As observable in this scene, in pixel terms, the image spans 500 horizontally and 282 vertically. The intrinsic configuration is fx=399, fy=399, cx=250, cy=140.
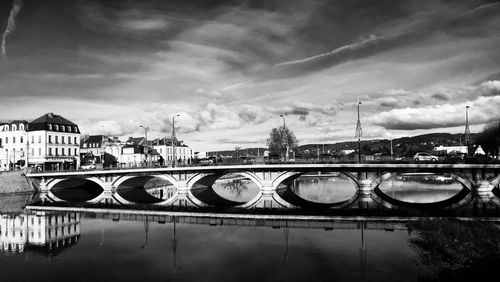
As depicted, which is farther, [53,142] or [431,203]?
[53,142]

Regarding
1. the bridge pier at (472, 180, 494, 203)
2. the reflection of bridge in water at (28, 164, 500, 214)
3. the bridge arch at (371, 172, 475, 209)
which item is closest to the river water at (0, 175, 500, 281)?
the bridge arch at (371, 172, 475, 209)

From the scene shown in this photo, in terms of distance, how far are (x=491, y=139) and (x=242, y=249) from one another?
11311 centimetres

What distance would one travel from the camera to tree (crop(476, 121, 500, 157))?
116 m

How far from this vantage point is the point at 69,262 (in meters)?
29.8

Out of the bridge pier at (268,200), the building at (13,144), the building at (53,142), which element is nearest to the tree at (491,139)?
the bridge pier at (268,200)

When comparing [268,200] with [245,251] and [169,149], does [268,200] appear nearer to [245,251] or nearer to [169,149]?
[245,251]

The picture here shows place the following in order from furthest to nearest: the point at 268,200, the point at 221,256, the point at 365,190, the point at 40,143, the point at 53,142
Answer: the point at 53,142 → the point at 40,143 → the point at 365,190 → the point at 268,200 → the point at 221,256

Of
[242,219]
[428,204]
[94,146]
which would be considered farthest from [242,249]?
[94,146]

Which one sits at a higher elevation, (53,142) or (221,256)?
(53,142)

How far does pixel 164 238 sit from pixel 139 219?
12.0 meters

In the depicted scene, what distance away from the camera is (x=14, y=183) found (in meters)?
78.6

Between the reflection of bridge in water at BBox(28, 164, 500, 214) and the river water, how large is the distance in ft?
46.9

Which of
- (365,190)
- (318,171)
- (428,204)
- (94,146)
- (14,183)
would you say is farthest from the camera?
(94,146)

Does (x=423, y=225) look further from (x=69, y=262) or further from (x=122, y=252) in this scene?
(x=69, y=262)
